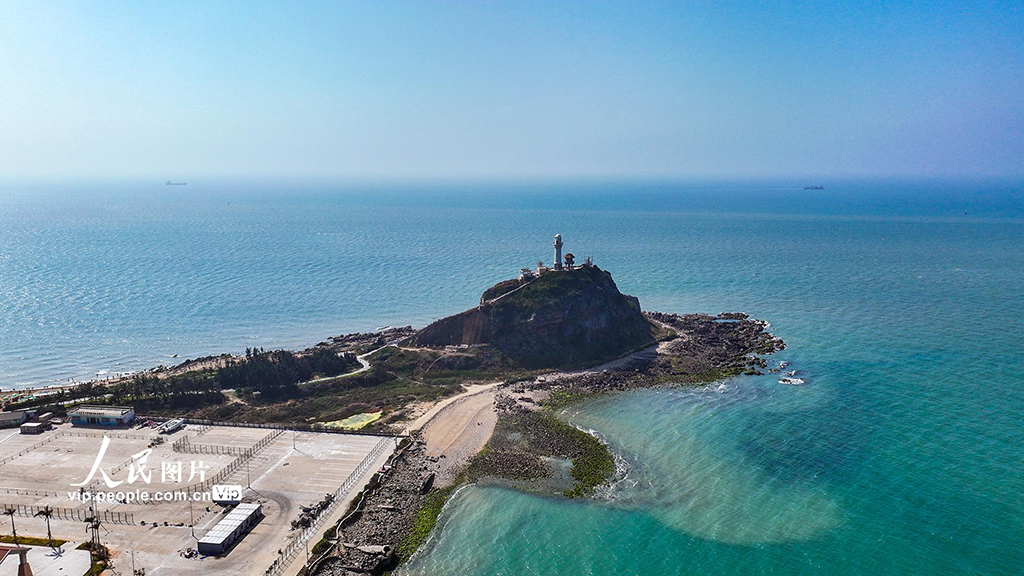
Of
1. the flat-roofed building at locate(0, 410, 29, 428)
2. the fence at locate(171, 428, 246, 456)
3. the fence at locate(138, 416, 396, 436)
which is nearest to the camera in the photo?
the fence at locate(171, 428, 246, 456)

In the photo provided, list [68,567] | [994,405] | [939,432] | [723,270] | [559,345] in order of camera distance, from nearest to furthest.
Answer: [68,567], [939,432], [994,405], [559,345], [723,270]

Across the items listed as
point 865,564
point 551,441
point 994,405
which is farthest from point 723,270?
point 865,564

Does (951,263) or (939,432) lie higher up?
(951,263)

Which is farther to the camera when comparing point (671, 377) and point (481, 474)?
point (671, 377)

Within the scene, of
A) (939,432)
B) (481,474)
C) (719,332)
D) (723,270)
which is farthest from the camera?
(723,270)

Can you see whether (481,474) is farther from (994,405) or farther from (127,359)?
(127,359)

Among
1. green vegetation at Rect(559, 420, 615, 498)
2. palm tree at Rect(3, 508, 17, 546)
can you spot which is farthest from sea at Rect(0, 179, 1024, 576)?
palm tree at Rect(3, 508, 17, 546)

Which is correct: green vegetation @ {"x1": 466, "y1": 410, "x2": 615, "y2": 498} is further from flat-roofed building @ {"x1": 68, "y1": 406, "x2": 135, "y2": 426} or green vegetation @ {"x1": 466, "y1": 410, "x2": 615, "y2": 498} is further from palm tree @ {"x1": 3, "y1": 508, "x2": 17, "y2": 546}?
flat-roofed building @ {"x1": 68, "y1": 406, "x2": 135, "y2": 426}

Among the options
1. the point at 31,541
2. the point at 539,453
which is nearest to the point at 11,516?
the point at 31,541
